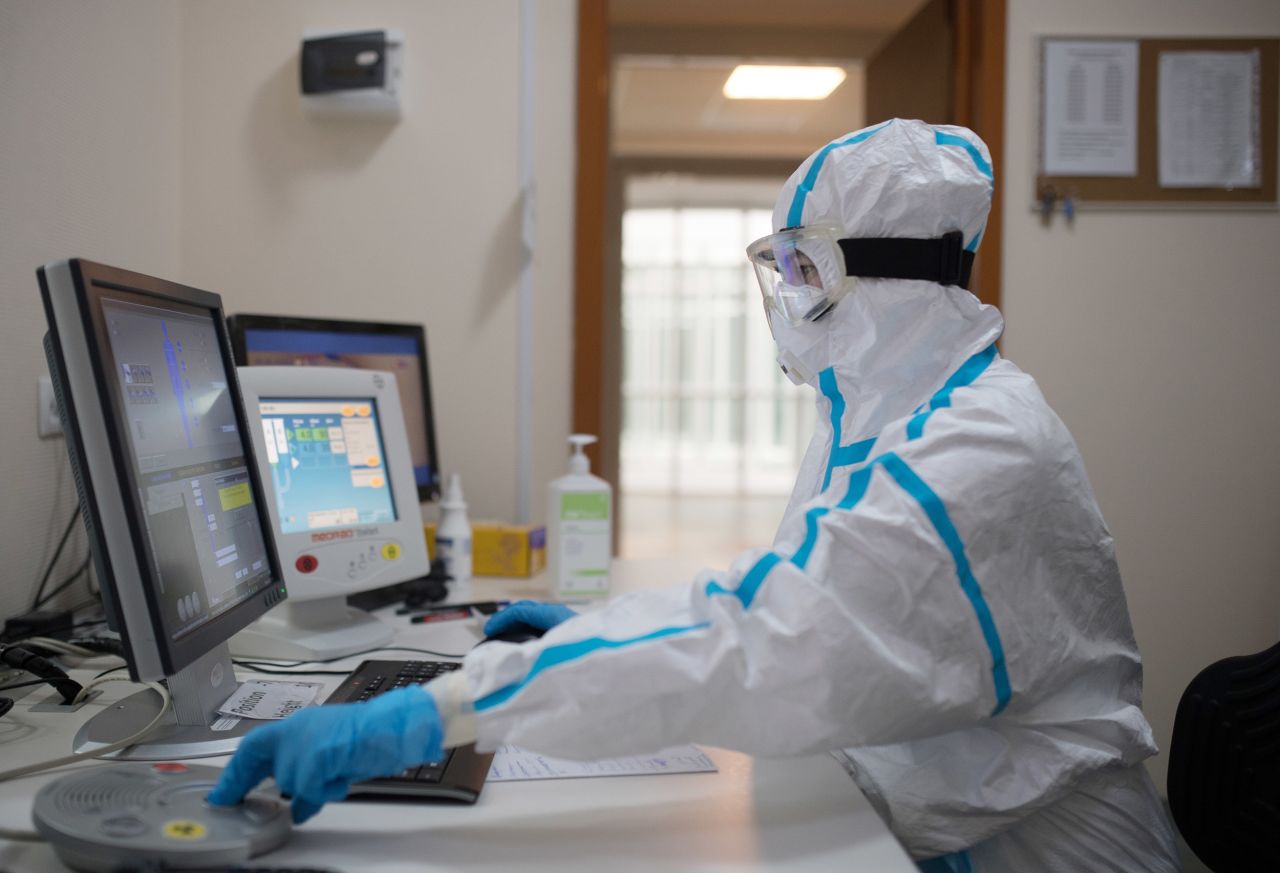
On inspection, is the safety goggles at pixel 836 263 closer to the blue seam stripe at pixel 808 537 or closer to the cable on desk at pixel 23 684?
the blue seam stripe at pixel 808 537

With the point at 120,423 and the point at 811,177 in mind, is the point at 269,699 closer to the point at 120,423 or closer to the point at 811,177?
the point at 120,423

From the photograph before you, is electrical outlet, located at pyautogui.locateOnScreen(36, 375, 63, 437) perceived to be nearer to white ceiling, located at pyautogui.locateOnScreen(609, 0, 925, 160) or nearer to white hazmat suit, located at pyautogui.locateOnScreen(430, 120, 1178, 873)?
white hazmat suit, located at pyautogui.locateOnScreen(430, 120, 1178, 873)

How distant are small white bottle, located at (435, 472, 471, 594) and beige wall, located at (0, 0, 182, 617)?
0.63 m

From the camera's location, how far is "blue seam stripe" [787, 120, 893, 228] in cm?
116

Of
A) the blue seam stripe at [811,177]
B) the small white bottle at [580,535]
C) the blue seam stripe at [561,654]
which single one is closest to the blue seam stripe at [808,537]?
the blue seam stripe at [561,654]

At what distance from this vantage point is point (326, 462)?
1.46 metres

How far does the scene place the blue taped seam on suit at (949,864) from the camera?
3.46 feet

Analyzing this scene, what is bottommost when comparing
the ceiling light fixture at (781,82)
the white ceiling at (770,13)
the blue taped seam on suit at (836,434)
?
the blue taped seam on suit at (836,434)

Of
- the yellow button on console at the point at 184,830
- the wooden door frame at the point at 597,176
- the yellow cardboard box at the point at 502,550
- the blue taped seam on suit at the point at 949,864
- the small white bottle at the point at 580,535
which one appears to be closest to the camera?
the yellow button on console at the point at 184,830

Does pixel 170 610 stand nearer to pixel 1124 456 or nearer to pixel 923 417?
pixel 923 417

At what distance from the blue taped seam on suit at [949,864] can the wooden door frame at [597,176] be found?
1287 millimetres

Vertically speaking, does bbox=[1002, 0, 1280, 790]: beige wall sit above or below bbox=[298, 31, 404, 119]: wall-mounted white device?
below

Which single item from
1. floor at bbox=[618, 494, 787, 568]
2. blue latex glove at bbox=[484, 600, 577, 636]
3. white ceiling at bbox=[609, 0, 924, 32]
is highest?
white ceiling at bbox=[609, 0, 924, 32]

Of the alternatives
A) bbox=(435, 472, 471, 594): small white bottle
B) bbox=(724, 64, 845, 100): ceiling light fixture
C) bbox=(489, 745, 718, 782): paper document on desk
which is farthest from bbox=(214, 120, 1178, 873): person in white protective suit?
bbox=(724, 64, 845, 100): ceiling light fixture
